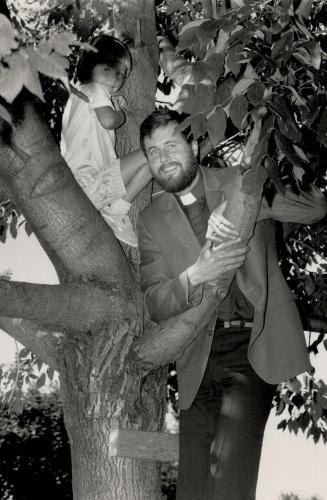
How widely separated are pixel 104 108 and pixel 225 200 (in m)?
1.37

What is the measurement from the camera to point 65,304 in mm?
3396

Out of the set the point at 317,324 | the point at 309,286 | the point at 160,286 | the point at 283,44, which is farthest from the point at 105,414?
the point at 309,286

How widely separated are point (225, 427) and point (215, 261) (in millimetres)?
721

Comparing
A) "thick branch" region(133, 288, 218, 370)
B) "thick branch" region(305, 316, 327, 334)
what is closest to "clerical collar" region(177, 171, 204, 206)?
"thick branch" region(133, 288, 218, 370)

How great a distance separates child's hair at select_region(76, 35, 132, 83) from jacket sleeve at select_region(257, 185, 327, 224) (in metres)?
1.53

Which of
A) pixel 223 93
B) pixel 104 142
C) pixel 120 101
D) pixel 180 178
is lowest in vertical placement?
pixel 180 178

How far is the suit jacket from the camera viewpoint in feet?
10.5

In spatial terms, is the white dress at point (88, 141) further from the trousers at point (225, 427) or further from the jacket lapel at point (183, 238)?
the trousers at point (225, 427)

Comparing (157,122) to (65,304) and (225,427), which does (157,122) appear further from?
(225,427)

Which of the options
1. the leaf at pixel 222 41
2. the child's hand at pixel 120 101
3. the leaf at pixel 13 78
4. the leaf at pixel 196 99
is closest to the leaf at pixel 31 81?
the leaf at pixel 13 78

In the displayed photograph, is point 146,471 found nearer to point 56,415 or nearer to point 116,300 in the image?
point 116,300

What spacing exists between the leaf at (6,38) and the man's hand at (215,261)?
4.75 feet

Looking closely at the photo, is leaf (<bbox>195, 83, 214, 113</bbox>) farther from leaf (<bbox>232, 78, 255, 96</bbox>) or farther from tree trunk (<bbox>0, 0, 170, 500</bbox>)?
tree trunk (<bbox>0, 0, 170, 500</bbox>)

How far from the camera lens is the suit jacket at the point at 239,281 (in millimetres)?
3189
